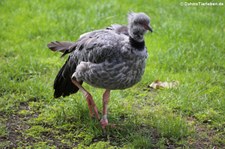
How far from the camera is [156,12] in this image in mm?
8453

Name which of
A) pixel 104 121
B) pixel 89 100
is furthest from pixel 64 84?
pixel 104 121

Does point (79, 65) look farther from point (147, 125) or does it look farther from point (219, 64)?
point (219, 64)

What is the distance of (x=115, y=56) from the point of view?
15.1 ft

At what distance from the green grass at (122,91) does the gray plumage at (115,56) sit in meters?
0.57

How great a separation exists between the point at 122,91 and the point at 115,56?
1.44m

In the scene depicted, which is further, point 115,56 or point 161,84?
point 161,84

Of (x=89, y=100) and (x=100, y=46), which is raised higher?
(x=100, y=46)

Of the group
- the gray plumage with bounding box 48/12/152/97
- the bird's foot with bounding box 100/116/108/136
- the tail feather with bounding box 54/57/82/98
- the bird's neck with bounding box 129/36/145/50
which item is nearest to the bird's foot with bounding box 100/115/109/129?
the bird's foot with bounding box 100/116/108/136

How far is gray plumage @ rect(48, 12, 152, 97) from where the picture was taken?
4543 mm

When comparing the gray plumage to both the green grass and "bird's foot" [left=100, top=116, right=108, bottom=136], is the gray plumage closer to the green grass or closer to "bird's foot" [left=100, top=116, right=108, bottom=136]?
"bird's foot" [left=100, top=116, right=108, bottom=136]

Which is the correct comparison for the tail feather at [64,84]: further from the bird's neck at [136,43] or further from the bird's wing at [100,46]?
the bird's neck at [136,43]

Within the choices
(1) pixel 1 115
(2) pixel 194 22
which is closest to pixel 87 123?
(1) pixel 1 115

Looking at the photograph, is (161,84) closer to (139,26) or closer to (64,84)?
(64,84)

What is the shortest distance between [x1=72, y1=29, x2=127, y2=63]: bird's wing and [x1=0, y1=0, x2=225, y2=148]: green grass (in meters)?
0.71
